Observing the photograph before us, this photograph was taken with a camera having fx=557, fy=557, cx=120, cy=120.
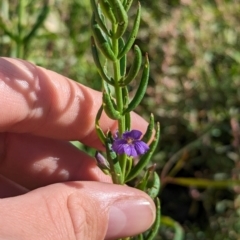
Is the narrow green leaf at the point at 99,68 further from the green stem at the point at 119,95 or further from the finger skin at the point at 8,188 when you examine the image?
the finger skin at the point at 8,188

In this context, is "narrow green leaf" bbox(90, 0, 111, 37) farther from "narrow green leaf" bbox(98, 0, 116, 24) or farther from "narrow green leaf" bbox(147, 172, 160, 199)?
"narrow green leaf" bbox(147, 172, 160, 199)

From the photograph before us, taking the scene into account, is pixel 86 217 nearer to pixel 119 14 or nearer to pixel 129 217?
pixel 129 217

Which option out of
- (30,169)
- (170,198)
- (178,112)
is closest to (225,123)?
(178,112)

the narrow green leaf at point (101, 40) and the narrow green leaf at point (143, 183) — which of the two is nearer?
the narrow green leaf at point (101, 40)

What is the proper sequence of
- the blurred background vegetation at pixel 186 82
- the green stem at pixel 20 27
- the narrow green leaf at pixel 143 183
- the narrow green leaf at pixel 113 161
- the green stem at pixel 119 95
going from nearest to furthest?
the green stem at pixel 119 95 < the narrow green leaf at pixel 113 161 < the narrow green leaf at pixel 143 183 < the green stem at pixel 20 27 < the blurred background vegetation at pixel 186 82

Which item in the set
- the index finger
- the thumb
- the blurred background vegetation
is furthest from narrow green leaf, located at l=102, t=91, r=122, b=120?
the blurred background vegetation

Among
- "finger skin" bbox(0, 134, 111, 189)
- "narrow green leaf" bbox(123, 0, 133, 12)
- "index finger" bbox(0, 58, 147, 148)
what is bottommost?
"finger skin" bbox(0, 134, 111, 189)

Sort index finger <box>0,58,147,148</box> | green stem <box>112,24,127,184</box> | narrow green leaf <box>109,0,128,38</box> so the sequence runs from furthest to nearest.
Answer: index finger <box>0,58,147,148</box>
green stem <box>112,24,127,184</box>
narrow green leaf <box>109,0,128,38</box>

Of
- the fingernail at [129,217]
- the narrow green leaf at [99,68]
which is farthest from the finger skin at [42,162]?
the narrow green leaf at [99,68]
